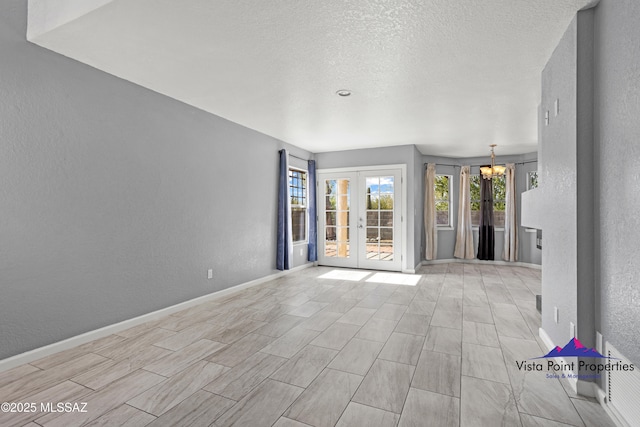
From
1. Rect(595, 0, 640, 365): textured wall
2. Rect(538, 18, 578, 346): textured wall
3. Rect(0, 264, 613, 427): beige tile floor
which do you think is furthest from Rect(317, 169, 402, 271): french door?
Rect(595, 0, 640, 365): textured wall

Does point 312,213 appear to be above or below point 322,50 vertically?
below

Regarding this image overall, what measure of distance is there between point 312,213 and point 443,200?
136 inches

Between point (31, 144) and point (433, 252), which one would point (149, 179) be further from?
point (433, 252)

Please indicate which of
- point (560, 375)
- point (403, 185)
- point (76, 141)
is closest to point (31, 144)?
point (76, 141)

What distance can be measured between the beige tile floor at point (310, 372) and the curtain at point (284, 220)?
5.47 ft

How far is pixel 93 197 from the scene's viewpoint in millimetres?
3053

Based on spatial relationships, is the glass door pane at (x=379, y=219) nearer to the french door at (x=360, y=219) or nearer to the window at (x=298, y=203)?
the french door at (x=360, y=219)

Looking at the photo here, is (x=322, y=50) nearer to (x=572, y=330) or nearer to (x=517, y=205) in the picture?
(x=572, y=330)

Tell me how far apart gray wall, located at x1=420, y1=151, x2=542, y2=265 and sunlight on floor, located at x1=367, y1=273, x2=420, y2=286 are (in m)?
1.69

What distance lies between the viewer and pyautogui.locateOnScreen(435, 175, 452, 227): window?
26.6 feet

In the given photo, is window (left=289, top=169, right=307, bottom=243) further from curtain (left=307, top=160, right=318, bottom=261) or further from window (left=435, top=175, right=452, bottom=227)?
window (left=435, top=175, right=452, bottom=227)

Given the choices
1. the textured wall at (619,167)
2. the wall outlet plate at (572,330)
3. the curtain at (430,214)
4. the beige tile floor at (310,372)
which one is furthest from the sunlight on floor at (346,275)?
the textured wall at (619,167)

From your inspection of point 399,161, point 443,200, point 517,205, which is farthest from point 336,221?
point 517,205

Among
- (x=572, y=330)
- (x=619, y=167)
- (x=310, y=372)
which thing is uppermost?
(x=619, y=167)
